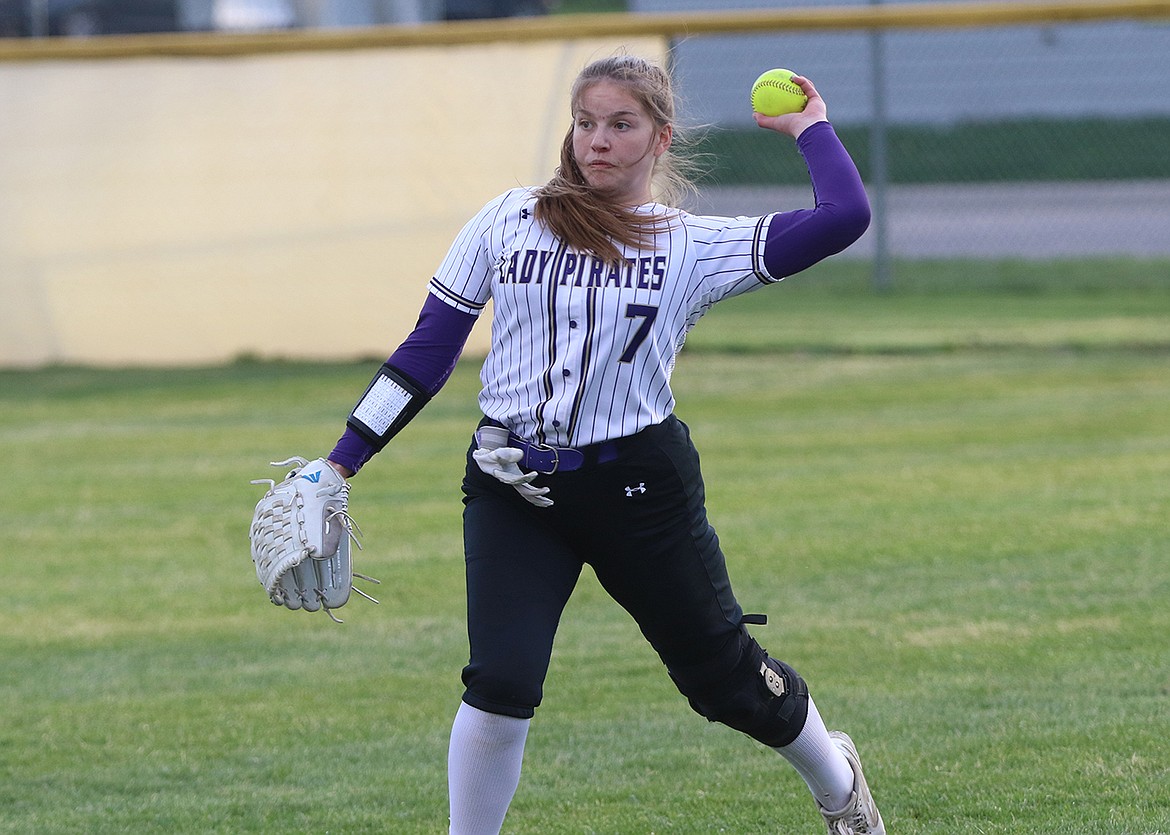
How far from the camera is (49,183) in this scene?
12.9 metres

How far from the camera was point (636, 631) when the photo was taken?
595cm

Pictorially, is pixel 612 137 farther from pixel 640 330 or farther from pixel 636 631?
pixel 636 631

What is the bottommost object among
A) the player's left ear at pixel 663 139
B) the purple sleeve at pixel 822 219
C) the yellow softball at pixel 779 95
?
the purple sleeve at pixel 822 219

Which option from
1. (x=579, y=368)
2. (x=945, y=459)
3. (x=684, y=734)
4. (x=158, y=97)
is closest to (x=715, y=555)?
(x=579, y=368)

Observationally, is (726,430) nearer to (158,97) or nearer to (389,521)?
(389,521)

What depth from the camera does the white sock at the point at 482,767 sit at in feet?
10.9

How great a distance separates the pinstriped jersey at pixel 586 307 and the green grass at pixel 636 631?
1215 mm

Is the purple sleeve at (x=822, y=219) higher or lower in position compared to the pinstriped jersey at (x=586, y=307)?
higher

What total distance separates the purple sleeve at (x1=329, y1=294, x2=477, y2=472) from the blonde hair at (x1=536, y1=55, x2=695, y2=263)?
0.29 meters

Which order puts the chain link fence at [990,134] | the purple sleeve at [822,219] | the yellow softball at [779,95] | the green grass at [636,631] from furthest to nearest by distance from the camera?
the chain link fence at [990,134] < the green grass at [636,631] < the yellow softball at [779,95] < the purple sleeve at [822,219]

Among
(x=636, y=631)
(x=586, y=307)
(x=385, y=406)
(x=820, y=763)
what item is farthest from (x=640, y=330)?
(x=636, y=631)

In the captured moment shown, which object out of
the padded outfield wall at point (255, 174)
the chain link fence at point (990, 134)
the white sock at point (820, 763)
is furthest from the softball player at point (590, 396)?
the chain link fence at point (990, 134)

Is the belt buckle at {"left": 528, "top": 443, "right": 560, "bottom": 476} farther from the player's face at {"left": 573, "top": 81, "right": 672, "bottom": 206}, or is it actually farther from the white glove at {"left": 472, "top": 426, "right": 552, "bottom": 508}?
the player's face at {"left": 573, "top": 81, "right": 672, "bottom": 206}

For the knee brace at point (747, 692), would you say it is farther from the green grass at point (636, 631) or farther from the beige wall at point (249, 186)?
the beige wall at point (249, 186)
